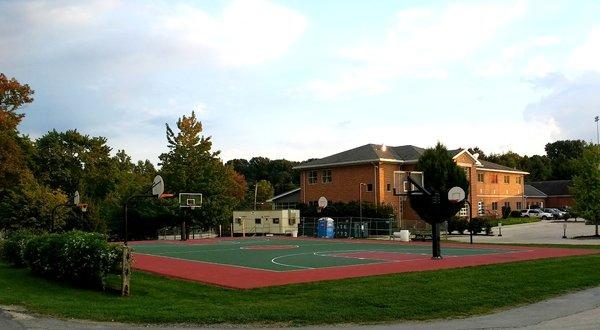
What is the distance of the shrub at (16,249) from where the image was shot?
68.5ft

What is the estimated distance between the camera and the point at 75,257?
16.2 metres

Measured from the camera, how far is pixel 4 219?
36.6m

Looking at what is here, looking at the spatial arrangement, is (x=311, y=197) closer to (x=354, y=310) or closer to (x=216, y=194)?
(x=216, y=194)

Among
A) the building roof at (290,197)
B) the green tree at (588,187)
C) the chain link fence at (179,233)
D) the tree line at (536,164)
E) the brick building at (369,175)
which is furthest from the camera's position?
the tree line at (536,164)

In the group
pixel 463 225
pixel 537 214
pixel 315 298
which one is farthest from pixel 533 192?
pixel 315 298

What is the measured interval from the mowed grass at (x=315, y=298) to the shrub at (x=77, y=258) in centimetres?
40

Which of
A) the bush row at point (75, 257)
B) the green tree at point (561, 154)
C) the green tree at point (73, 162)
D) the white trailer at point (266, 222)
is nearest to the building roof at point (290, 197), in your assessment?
the white trailer at point (266, 222)

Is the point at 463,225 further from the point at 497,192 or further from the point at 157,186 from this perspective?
the point at 157,186

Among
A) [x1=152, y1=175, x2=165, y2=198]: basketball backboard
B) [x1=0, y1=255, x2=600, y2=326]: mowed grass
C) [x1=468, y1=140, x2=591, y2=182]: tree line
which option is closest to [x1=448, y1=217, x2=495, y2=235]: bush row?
[x1=152, y1=175, x2=165, y2=198]: basketball backboard

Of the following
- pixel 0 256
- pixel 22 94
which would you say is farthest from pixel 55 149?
pixel 0 256

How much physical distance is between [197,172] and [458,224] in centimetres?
2170

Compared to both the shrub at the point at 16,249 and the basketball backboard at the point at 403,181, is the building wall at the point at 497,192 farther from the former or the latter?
the shrub at the point at 16,249

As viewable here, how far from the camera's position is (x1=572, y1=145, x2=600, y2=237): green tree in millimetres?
43559

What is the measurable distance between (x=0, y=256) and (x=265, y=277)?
40.3 feet
